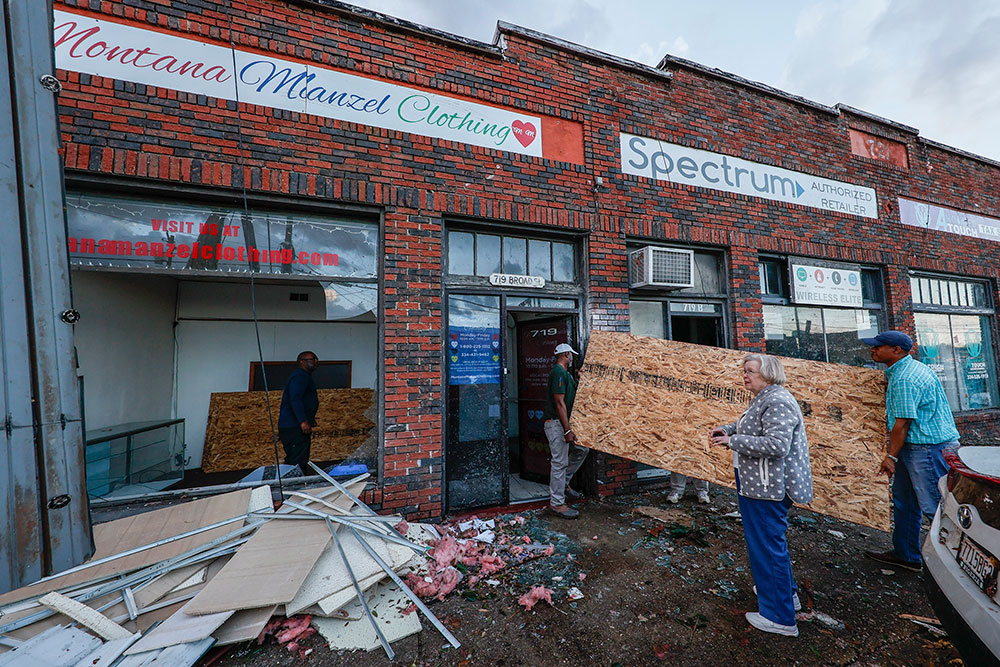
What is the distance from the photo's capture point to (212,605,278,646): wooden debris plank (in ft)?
8.16

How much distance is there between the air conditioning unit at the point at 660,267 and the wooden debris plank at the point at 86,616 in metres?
5.78

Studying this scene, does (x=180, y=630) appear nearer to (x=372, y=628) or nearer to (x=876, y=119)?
(x=372, y=628)

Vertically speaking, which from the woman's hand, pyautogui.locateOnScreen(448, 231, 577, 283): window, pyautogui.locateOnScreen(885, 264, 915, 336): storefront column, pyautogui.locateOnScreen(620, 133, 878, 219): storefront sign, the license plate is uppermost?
pyautogui.locateOnScreen(620, 133, 878, 219): storefront sign

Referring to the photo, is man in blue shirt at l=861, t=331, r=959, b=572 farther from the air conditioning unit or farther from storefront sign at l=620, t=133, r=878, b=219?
storefront sign at l=620, t=133, r=878, b=219

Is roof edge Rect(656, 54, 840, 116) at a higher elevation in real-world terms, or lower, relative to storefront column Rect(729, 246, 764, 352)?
higher

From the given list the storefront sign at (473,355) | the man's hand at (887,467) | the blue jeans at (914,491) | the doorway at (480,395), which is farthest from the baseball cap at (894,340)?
the storefront sign at (473,355)

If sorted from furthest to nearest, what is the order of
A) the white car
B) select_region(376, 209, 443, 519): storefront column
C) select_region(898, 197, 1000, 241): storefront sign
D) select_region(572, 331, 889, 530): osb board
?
select_region(898, 197, 1000, 241): storefront sign
select_region(376, 209, 443, 519): storefront column
select_region(572, 331, 889, 530): osb board
the white car

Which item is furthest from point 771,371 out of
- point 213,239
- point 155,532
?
point 213,239

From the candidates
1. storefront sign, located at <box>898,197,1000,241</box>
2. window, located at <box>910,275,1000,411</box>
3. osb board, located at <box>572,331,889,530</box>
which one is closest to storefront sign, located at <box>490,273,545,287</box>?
osb board, located at <box>572,331,889,530</box>

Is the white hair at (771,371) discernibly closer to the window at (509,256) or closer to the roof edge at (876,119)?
the window at (509,256)

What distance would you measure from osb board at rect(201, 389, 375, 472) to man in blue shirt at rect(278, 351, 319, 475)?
5.10 ft

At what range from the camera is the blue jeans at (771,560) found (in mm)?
2641

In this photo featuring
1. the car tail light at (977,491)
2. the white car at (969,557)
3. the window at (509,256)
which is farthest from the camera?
the window at (509,256)

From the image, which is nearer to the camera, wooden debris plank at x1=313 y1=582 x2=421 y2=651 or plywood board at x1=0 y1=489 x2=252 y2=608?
wooden debris plank at x1=313 y1=582 x2=421 y2=651
